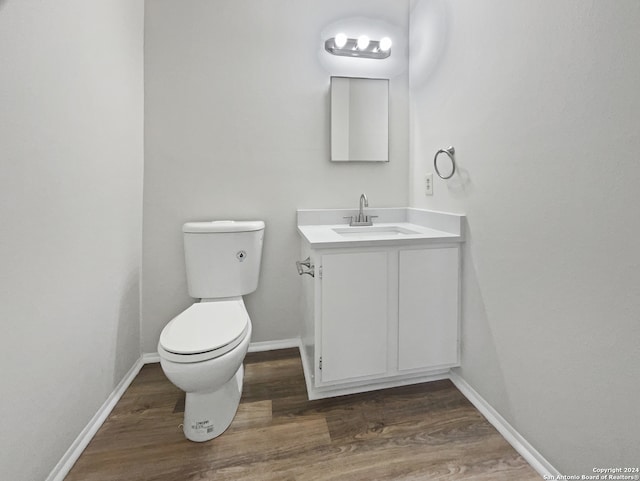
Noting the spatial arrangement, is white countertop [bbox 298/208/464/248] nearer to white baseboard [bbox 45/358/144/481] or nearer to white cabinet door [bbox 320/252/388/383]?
white cabinet door [bbox 320/252/388/383]

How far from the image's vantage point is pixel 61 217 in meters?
1.11

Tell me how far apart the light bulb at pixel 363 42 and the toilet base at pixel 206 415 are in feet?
6.67

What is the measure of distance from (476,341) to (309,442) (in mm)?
887

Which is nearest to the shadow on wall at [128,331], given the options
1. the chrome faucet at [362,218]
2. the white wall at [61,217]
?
the white wall at [61,217]

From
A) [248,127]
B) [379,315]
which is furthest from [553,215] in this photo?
[248,127]

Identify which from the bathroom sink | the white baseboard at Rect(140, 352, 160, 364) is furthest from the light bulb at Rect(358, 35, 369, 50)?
the white baseboard at Rect(140, 352, 160, 364)

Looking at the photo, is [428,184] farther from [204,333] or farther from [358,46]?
[204,333]

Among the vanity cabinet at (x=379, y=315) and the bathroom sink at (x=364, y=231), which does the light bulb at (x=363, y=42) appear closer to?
the bathroom sink at (x=364, y=231)

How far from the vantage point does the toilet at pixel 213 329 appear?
1.18m

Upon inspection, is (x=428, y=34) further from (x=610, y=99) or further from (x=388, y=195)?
(x=610, y=99)

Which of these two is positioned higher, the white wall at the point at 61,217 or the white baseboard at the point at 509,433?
the white wall at the point at 61,217

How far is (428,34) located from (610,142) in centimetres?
135

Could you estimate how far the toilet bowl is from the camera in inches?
45.8

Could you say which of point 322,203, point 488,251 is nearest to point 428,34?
point 322,203
